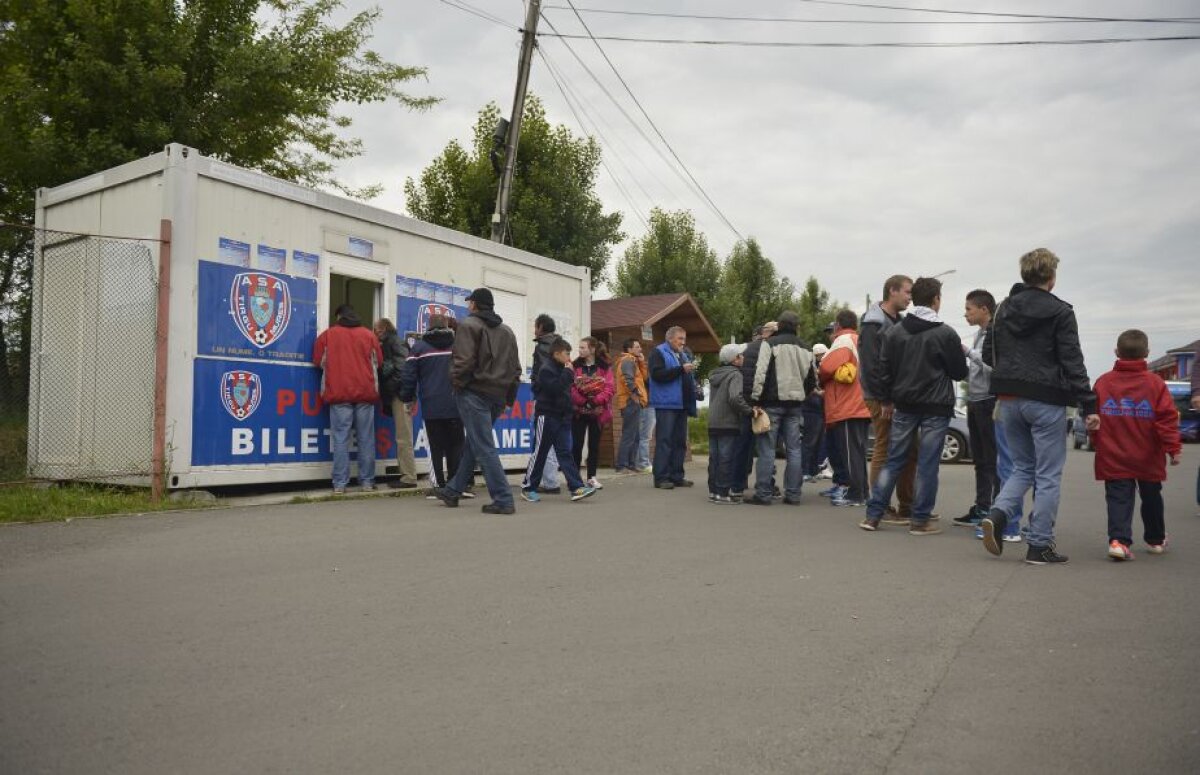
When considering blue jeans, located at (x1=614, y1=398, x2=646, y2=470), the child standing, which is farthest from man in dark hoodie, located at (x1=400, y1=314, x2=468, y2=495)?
blue jeans, located at (x1=614, y1=398, x2=646, y2=470)

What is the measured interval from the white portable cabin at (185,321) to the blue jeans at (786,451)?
4631 mm

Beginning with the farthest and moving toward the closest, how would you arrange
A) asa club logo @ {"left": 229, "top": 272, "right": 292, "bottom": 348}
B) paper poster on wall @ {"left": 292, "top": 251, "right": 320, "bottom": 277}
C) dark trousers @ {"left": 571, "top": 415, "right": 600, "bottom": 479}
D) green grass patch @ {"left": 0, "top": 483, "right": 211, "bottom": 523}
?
1. dark trousers @ {"left": 571, "top": 415, "right": 600, "bottom": 479}
2. paper poster on wall @ {"left": 292, "top": 251, "right": 320, "bottom": 277}
3. asa club logo @ {"left": 229, "top": 272, "right": 292, "bottom": 348}
4. green grass patch @ {"left": 0, "top": 483, "right": 211, "bottom": 523}

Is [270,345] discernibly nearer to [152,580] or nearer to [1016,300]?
[152,580]

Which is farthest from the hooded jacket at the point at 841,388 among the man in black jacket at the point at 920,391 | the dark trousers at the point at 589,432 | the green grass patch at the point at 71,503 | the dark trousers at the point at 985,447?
the green grass patch at the point at 71,503

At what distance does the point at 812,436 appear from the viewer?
1227cm

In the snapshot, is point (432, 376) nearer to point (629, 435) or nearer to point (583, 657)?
point (629, 435)

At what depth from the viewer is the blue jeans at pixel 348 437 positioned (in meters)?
9.51

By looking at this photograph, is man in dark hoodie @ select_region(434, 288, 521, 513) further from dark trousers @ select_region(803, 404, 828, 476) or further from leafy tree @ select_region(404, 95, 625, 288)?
leafy tree @ select_region(404, 95, 625, 288)

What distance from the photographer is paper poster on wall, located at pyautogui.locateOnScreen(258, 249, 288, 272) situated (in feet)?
29.8

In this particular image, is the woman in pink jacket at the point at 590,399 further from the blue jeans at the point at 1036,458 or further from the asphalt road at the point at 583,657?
the blue jeans at the point at 1036,458

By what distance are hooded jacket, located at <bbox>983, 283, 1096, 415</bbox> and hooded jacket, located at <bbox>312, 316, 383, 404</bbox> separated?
610 cm

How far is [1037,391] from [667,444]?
5.70 meters

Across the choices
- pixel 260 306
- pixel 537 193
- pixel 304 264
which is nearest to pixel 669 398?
pixel 304 264

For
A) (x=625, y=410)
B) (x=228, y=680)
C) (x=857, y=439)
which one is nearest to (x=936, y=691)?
(x=228, y=680)
